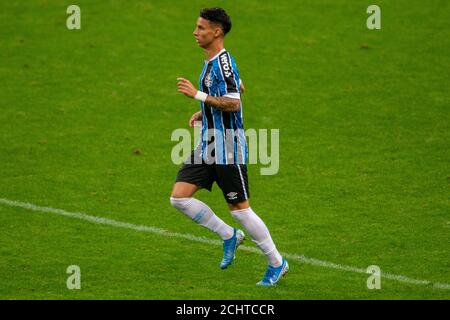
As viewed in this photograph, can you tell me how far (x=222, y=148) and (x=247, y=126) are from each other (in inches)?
222

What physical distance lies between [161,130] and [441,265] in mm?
6109

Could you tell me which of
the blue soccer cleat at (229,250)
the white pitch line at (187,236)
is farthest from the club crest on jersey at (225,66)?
the white pitch line at (187,236)

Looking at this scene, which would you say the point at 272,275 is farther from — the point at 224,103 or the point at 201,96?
the point at 201,96

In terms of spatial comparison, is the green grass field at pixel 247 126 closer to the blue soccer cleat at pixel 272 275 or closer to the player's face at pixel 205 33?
the blue soccer cleat at pixel 272 275

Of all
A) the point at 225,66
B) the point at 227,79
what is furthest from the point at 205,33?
the point at 227,79

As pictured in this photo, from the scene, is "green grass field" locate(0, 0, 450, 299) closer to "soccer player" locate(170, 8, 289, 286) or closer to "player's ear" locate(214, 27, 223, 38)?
"soccer player" locate(170, 8, 289, 286)

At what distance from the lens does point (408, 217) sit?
11078 mm

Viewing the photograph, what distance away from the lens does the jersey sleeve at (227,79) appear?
28.1ft

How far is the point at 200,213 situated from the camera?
30.0 ft

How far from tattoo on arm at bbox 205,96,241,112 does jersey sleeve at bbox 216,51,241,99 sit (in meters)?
0.05

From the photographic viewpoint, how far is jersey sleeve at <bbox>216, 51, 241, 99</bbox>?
8578mm


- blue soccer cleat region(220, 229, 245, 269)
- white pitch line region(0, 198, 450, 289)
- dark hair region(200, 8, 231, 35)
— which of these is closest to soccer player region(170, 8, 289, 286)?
dark hair region(200, 8, 231, 35)

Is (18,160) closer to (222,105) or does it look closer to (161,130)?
(161,130)
